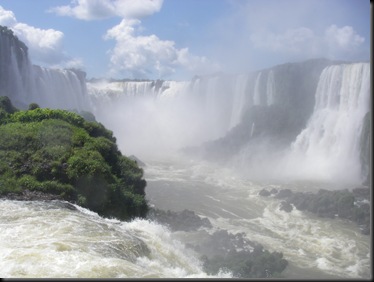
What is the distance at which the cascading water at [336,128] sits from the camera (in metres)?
33.1

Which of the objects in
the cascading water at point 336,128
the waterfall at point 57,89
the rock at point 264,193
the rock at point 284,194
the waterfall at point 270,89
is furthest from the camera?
the waterfall at point 270,89

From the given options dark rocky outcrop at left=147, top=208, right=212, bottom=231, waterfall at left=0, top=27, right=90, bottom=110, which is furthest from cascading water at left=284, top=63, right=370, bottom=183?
waterfall at left=0, top=27, right=90, bottom=110

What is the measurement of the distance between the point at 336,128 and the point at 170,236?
28.1 meters

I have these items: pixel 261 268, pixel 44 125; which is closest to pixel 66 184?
pixel 44 125

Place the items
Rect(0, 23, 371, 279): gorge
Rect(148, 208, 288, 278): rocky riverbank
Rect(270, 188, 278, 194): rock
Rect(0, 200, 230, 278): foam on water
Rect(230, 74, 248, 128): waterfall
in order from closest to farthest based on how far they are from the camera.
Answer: Rect(0, 200, 230, 278): foam on water, Rect(0, 23, 371, 279): gorge, Rect(148, 208, 288, 278): rocky riverbank, Rect(270, 188, 278, 194): rock, Rect(230, 74, 248, 128): waterfall

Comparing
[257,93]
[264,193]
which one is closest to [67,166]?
[264,193]

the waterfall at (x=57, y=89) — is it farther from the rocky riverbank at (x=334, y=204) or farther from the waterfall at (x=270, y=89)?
the rocky riverbank at (x=334, y=204)

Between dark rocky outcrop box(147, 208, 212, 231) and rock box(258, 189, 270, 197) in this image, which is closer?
dark rocky outcrop box(147, 208, 212, 231)

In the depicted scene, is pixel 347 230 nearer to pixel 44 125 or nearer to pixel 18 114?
pixel 44 125

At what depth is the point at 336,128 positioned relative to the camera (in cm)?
3562

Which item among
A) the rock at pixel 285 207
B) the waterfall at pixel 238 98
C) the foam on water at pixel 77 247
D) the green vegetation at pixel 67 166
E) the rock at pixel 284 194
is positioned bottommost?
the rock at pixel 285 207

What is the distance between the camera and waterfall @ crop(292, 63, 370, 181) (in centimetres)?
3319

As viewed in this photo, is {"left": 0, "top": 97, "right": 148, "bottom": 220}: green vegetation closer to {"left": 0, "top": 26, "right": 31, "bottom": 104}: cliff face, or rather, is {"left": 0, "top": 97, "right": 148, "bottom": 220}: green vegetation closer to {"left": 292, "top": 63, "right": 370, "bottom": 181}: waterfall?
{"left": 292, "top": 63, "right": 370, "bottom": 181}: waterfall

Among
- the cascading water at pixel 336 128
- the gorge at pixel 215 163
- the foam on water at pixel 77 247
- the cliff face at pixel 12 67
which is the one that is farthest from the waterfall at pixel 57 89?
the foam on water at pixel 77 247
